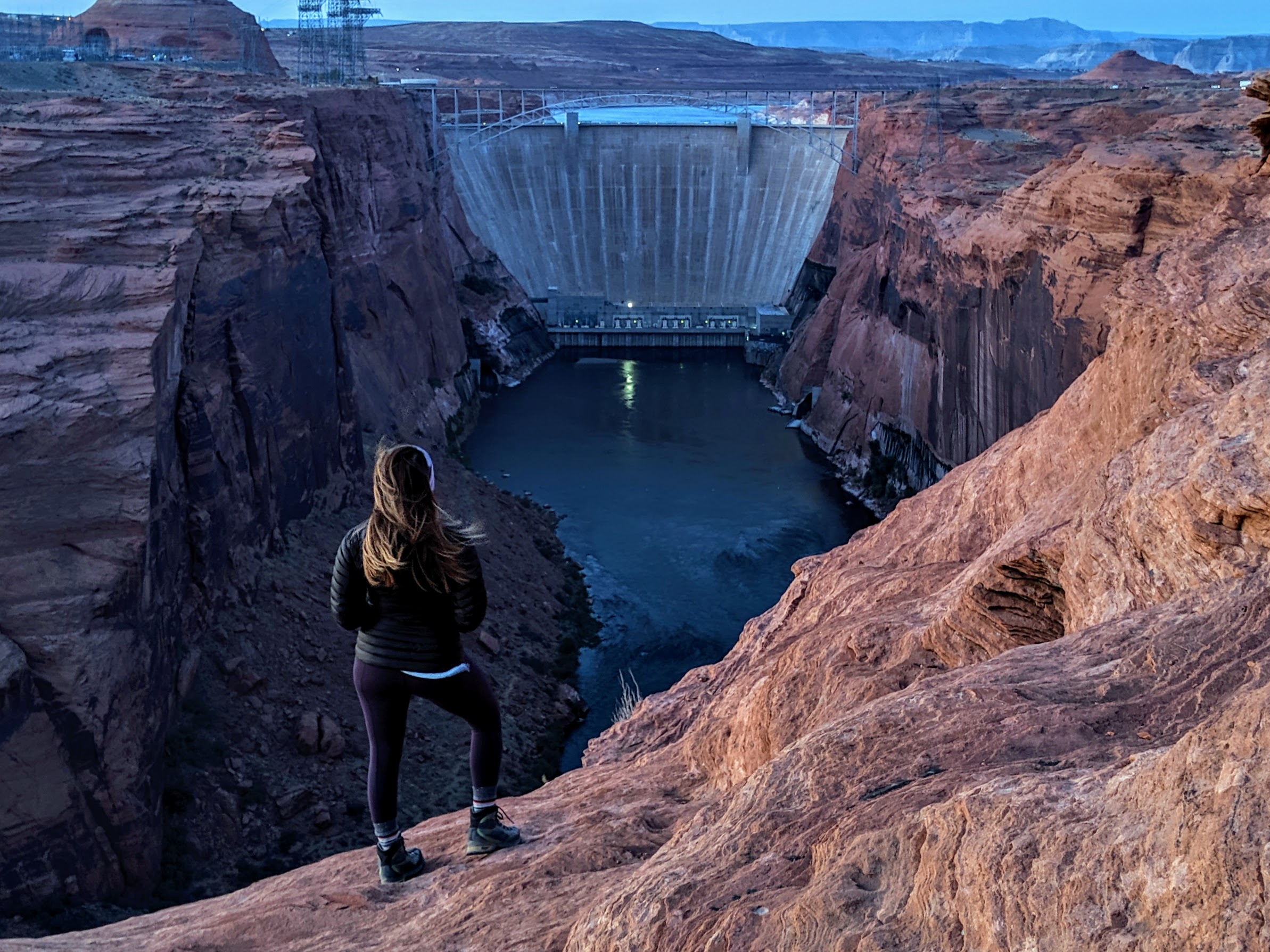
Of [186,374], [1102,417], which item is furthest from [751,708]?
[186,374]

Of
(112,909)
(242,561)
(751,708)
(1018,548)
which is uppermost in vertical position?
(1018,548)

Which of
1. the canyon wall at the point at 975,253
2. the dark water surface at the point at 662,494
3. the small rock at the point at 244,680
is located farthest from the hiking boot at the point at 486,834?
the canyon wall at the point at 975,253

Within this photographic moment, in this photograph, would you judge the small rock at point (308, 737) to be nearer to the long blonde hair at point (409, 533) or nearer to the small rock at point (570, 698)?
the small rock at point (570, 698)

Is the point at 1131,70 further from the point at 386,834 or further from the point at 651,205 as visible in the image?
the point at 386,834

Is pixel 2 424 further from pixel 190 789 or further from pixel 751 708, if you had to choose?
pixel 751 708

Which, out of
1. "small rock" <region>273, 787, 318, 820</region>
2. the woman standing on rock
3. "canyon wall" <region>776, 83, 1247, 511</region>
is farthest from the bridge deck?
the woman standing on rock

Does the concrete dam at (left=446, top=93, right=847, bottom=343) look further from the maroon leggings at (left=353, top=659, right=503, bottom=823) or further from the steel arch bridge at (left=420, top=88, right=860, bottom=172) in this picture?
the maroon leggings at (left=353, top=659, right=503, bottom=823)

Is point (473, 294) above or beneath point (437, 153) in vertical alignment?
beneath
